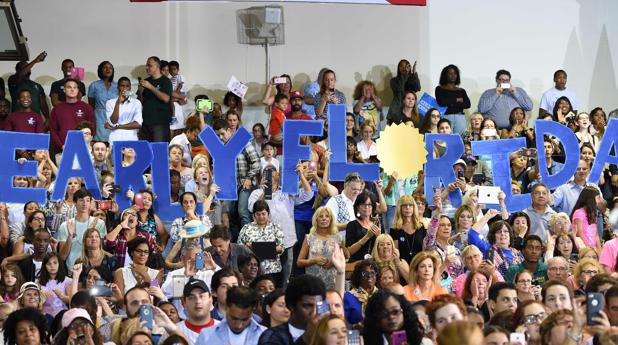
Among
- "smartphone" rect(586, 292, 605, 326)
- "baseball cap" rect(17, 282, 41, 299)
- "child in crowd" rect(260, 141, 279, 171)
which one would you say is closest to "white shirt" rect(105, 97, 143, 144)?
"child in crowd" rect(260, 141, 279, 171)

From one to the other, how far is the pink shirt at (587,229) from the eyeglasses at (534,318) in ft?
13.8

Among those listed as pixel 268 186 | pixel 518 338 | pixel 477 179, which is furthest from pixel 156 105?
pixel 518 338

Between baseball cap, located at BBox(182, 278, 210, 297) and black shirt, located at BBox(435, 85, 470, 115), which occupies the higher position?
black shirt, located at BBox(435, 85, 470, 115)

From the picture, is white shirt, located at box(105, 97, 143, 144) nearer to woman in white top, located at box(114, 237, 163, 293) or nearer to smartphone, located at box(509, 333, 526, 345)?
woman in white top, located at box(114, 237, 163, 293)

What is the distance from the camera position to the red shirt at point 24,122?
15688mm

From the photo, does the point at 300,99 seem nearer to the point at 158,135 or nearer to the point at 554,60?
the point at 158,135

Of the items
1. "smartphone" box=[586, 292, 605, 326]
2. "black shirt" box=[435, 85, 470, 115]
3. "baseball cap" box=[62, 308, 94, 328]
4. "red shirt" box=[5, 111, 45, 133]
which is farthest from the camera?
"black shirt" box=[435, 85, 470, 115]

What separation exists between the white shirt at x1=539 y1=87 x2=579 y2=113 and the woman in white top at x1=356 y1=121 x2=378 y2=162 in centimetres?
284

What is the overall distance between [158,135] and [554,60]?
220 inches

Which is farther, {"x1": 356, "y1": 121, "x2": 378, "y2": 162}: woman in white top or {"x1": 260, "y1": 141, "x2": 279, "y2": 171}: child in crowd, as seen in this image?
{"x1": 356, "y1": 121, "x2": 378, "y2": 162}: woman in white top

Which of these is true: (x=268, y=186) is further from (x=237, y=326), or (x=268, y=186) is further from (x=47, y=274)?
(x=237, y=326)

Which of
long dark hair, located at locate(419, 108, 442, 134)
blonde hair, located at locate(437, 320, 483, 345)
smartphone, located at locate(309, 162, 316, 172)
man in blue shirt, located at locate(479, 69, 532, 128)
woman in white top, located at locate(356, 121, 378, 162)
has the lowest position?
blonde hair, located at locate(437, 320, 483, 345)

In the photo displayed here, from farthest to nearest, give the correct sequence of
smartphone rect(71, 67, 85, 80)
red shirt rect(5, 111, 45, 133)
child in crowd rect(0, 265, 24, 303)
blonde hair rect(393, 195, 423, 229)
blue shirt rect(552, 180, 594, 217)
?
smartphone rect(71, 67, 85, 80)
red shirt rect(5, 111, 45, 133)
blue shirt rect(552, 180, 594, 217)
blonde hair rect(393, 195, 423, 229)
child in crowd rect(0, 265, 24, 303)

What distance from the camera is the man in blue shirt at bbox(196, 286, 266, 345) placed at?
29.9 feet
